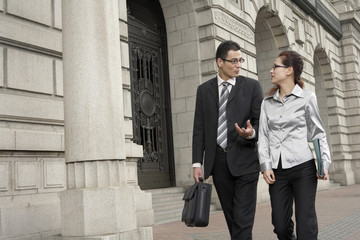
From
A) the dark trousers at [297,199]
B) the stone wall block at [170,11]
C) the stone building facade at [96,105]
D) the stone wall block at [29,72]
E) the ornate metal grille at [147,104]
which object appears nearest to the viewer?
the dark trousers at [297,199]

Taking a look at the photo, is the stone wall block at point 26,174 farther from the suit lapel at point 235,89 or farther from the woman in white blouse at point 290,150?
the woman in white blouse at point 290,150

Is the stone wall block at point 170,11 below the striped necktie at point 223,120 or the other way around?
the other way around

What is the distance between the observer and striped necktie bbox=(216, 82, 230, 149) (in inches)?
155

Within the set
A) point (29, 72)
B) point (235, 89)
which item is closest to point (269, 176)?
point (235, 89)

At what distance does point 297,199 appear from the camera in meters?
3.56

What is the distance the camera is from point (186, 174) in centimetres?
1098

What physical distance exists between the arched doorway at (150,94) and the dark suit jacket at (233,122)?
6436mm

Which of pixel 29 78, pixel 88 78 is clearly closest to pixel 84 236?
pixel 88 78

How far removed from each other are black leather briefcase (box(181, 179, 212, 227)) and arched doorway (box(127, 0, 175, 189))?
6878mm

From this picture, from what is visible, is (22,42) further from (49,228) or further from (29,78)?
(49,228)

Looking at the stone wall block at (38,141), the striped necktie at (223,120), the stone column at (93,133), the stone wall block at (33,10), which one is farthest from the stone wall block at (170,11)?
the striped necktie at (223,120)

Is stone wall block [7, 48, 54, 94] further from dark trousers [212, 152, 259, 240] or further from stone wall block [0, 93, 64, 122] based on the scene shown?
dark trousers [212, 152, 259, 240]

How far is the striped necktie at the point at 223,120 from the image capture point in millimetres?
3934

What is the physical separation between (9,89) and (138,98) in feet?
15.7
